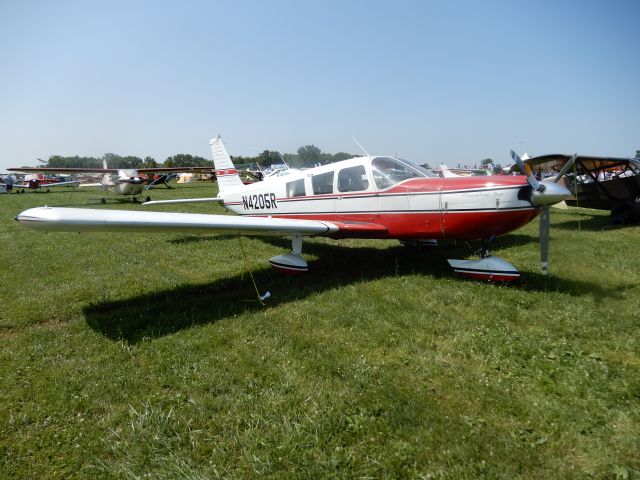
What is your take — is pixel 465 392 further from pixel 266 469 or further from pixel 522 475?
pixel 266 469

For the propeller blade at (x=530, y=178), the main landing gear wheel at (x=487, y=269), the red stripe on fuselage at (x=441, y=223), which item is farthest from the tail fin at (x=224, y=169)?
the propeller blade at (x=530, y=178)

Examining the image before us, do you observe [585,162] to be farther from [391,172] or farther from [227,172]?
[227,172]

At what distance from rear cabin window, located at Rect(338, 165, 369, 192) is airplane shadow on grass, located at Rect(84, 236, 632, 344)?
4.95 ft

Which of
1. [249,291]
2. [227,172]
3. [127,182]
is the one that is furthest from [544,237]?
[127,182]

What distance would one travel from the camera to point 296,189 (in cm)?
787

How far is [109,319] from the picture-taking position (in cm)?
466

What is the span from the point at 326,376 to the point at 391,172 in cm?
415

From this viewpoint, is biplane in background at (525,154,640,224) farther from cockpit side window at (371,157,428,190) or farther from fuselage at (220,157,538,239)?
fuselage at (220,157,538,239)

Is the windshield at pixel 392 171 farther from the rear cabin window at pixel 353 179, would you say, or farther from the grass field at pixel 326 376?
the grass field at pixel 326 376

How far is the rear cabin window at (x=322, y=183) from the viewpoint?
7227 mm

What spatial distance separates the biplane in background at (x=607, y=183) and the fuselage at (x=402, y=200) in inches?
254

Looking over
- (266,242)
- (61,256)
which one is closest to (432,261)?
(266,242)

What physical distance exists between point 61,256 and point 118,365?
601 centimetres

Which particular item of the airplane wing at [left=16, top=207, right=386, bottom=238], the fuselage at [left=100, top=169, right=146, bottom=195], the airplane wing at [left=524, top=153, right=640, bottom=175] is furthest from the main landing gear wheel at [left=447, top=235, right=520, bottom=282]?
the fuselage at [left=100, top=169, right=146, bottom=195]
